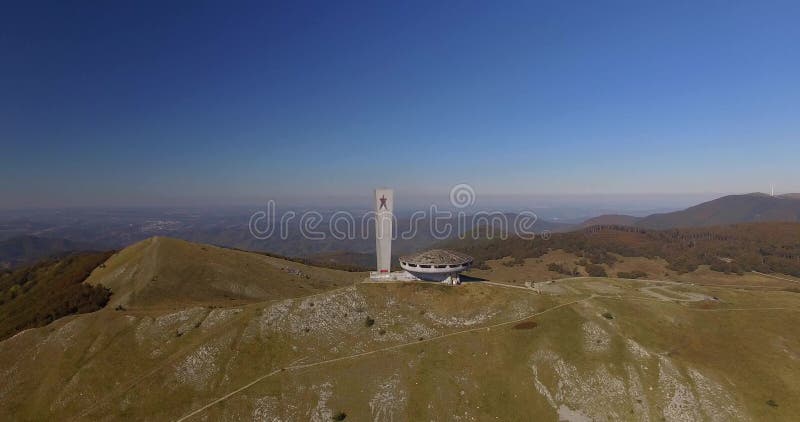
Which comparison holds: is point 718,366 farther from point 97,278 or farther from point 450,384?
point 97,278

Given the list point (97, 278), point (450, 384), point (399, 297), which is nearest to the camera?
point (450, 384)

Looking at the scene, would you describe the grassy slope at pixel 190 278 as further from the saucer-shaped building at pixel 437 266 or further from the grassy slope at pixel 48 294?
the saucer-shaped building at pixel 437 266

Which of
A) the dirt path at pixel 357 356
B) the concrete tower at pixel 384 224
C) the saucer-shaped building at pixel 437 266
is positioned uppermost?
the concrete tower at pixel 384 224

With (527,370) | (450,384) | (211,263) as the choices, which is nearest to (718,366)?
(527,370)

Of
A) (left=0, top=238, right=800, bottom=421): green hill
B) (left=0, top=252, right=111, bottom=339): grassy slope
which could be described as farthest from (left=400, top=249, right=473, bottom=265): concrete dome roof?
(left=0, top=252, right=111, bottom=339): grassy slope

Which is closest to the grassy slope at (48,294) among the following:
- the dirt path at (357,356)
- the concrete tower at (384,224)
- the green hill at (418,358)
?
the green hill at (418,358)

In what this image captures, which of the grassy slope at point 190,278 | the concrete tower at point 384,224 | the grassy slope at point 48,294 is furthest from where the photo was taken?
the concrete tower at point 384,224

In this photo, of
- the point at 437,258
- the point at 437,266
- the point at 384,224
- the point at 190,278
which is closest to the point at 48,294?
the point at 190,278
